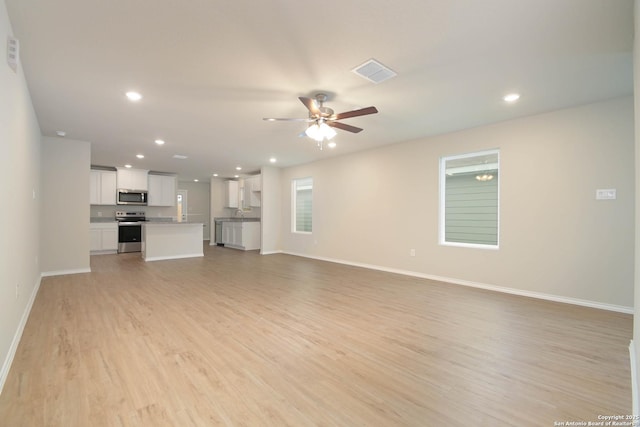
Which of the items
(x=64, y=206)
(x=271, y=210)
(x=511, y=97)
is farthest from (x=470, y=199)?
(x=64, y=206)

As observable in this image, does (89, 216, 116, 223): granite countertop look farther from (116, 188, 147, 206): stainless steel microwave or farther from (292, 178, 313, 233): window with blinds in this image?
(292, 178, 313, 233): window with blinds

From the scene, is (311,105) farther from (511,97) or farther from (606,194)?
(606,194)

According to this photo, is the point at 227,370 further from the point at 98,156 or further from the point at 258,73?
the point at 98,156

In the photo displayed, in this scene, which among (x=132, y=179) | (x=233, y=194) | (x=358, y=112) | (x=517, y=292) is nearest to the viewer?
(x=358, y=112)

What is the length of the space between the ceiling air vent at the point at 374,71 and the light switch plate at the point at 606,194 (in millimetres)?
2990

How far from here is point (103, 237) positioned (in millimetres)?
8047

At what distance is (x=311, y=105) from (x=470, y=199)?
3317 mm

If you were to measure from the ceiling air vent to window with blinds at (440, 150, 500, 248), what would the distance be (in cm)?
261

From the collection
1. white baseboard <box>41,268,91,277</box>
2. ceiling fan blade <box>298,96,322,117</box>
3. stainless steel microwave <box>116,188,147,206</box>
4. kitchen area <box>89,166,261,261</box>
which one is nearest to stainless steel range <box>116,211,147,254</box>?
kitchen area <box>89,166,261,261</box>

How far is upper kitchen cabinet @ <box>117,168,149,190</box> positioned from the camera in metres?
8.41

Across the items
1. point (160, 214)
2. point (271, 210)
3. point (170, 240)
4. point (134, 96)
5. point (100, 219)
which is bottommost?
point (170, 240)

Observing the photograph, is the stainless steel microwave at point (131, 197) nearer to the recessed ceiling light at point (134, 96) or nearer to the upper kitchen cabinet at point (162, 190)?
the upper kitchen cabinet at point (162, 190)

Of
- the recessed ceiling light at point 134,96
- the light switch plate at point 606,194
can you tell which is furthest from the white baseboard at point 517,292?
the recessed ceiling light at point 134,96

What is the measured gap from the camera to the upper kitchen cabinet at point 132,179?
8.41m
